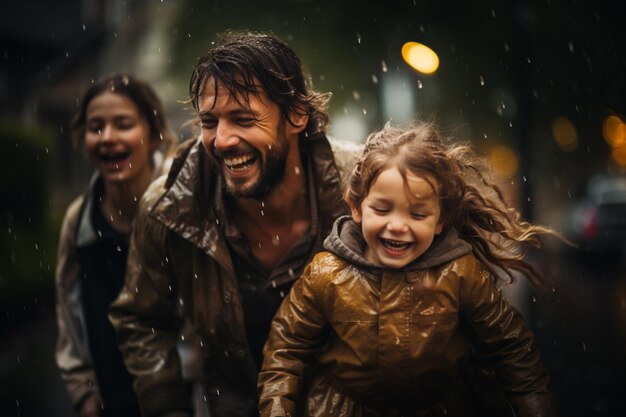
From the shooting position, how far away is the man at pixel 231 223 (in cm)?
392

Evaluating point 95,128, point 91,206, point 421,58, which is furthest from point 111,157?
point 421,58

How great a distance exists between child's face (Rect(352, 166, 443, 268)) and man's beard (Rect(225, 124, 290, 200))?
0.90 metres

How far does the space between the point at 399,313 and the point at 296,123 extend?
1.45m

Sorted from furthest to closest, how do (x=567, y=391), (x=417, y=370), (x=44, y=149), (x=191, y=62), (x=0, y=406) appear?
(x=191, y=62) < (x=44, y=149) < (x=0, y=406) < (x=567, y=391) < (x=417, y=370)

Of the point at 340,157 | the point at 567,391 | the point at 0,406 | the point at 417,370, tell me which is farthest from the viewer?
the point at 0,406

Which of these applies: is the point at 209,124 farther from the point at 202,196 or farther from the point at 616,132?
the point at 616,132

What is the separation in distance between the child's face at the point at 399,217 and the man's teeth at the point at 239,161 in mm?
931

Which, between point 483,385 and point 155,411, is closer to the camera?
point 483,385

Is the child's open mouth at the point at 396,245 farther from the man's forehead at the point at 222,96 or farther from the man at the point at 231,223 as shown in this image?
the man's forehead at the point at 222,96

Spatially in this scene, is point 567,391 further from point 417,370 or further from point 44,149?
point 44,149

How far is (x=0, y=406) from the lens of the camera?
7.83 meters

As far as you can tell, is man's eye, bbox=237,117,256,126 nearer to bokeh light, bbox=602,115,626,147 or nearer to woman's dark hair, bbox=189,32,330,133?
woman's dark hair, bbox=189,32,330,133

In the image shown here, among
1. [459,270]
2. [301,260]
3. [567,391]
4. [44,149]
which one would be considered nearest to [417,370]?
[459,270]

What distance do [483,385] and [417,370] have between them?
0.61m
